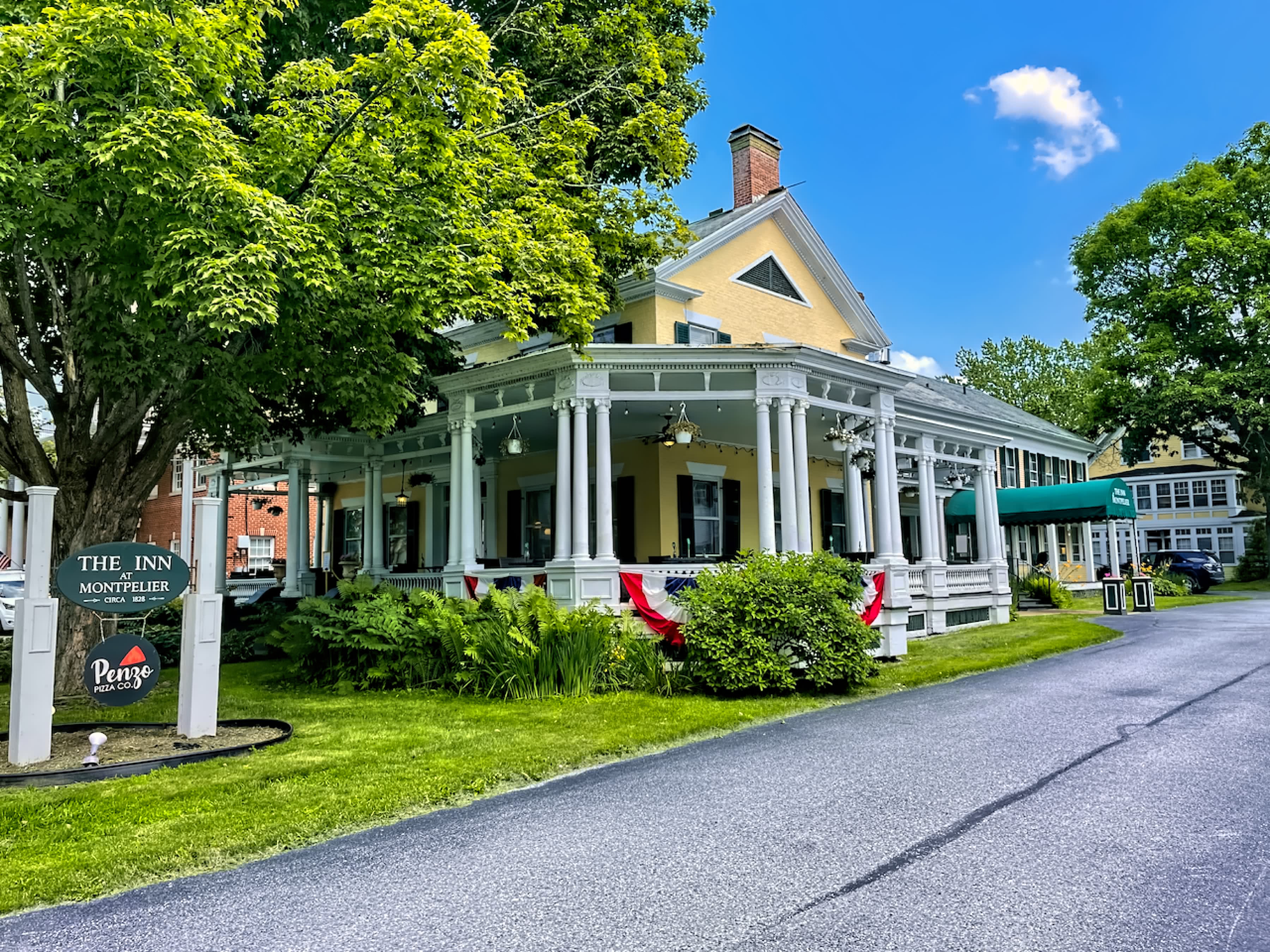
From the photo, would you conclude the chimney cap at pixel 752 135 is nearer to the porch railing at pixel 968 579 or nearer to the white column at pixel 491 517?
the white column at pixel 491 517

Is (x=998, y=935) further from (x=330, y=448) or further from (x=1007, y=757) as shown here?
(x=330, y=448)

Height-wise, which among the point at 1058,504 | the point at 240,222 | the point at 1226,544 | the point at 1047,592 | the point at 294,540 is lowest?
the point at 1047,592

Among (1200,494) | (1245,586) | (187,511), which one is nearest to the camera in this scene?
(187,511)

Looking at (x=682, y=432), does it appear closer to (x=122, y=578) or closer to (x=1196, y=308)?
(x=122, y=578)

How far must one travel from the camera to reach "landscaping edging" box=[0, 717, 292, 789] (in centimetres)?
587

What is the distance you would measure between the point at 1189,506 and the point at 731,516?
1599 inches

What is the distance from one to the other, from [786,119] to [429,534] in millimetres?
12492

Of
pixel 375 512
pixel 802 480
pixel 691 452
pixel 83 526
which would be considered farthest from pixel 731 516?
pixel 83 526

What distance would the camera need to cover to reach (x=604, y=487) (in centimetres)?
1177

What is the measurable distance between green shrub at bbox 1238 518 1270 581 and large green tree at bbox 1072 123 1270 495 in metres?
4.56

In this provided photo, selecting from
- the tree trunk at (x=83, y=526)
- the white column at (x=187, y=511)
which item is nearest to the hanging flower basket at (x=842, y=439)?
the tree trunk at (x=83, y=526)

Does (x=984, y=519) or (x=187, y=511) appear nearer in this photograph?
(x=984, y=519)

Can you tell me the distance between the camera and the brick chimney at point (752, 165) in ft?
60.3

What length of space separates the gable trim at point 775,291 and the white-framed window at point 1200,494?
1510 inches
